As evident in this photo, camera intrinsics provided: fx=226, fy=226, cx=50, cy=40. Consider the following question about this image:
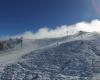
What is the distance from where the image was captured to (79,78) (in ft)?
161

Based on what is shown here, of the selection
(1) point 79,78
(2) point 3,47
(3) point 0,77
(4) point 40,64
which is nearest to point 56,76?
(1) point 79,78

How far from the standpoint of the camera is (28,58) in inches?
2516

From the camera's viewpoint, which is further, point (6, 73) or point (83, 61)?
point (83, 61)

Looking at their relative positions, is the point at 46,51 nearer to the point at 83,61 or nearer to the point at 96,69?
the point at 83,61

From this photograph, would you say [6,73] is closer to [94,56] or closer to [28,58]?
[28,58]

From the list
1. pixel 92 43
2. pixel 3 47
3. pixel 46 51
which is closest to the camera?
pixel 46 51

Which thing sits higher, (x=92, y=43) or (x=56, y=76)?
(x=92, y=43)

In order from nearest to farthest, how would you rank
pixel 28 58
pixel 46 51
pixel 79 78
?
pixel 79 78 → pixel 28 58 → pixel 46 51

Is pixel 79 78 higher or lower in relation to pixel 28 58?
lower

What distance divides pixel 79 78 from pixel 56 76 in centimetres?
532

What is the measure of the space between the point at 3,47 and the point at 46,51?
200 ft

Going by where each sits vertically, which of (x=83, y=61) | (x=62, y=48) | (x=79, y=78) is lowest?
(x=79, y=78)

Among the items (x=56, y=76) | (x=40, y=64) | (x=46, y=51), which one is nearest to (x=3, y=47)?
(x=46, y=51)

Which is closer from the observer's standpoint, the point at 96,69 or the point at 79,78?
the point at 79,78
